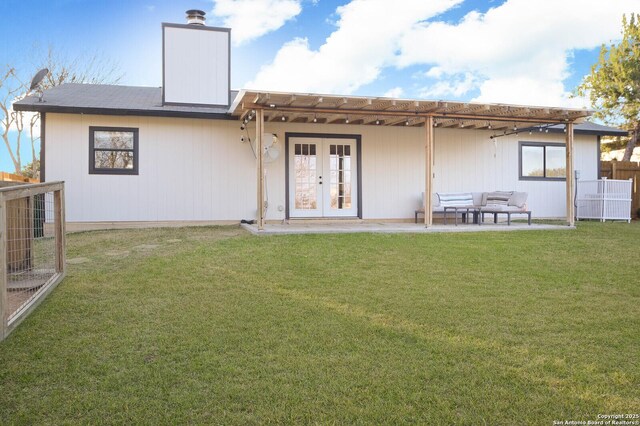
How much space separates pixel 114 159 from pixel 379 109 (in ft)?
18.2

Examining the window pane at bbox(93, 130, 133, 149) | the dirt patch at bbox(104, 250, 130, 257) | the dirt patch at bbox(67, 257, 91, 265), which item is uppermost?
the window pane at bbox(93, 130, 133, 149)

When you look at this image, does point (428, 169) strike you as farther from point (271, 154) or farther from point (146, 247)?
point (146, 247)

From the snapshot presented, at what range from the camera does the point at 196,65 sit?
11.3 metres


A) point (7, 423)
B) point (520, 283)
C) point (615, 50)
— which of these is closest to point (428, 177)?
point (520, 283)

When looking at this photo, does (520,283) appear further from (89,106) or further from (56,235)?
(89,106)

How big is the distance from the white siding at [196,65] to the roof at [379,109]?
5.29 ft

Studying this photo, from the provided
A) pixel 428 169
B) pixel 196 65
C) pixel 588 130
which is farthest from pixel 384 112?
pixel 588 130

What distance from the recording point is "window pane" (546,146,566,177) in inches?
498

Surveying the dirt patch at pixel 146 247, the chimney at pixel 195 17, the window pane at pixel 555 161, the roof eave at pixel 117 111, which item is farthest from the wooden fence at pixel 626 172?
the dirt patch at pixel 146 247

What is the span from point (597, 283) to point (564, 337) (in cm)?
206

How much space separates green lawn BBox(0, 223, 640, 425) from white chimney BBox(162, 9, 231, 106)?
20.0 ft

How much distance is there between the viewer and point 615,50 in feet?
55.8

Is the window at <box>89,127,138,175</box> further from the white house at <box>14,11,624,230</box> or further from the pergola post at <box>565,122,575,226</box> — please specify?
the pergola post at <box>565,122,575,226</box>

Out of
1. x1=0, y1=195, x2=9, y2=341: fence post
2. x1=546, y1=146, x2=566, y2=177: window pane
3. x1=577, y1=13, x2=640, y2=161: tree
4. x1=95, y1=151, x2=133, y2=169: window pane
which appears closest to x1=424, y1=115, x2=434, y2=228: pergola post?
x1=546, y1=146, x2=566, y2=177: window pane
